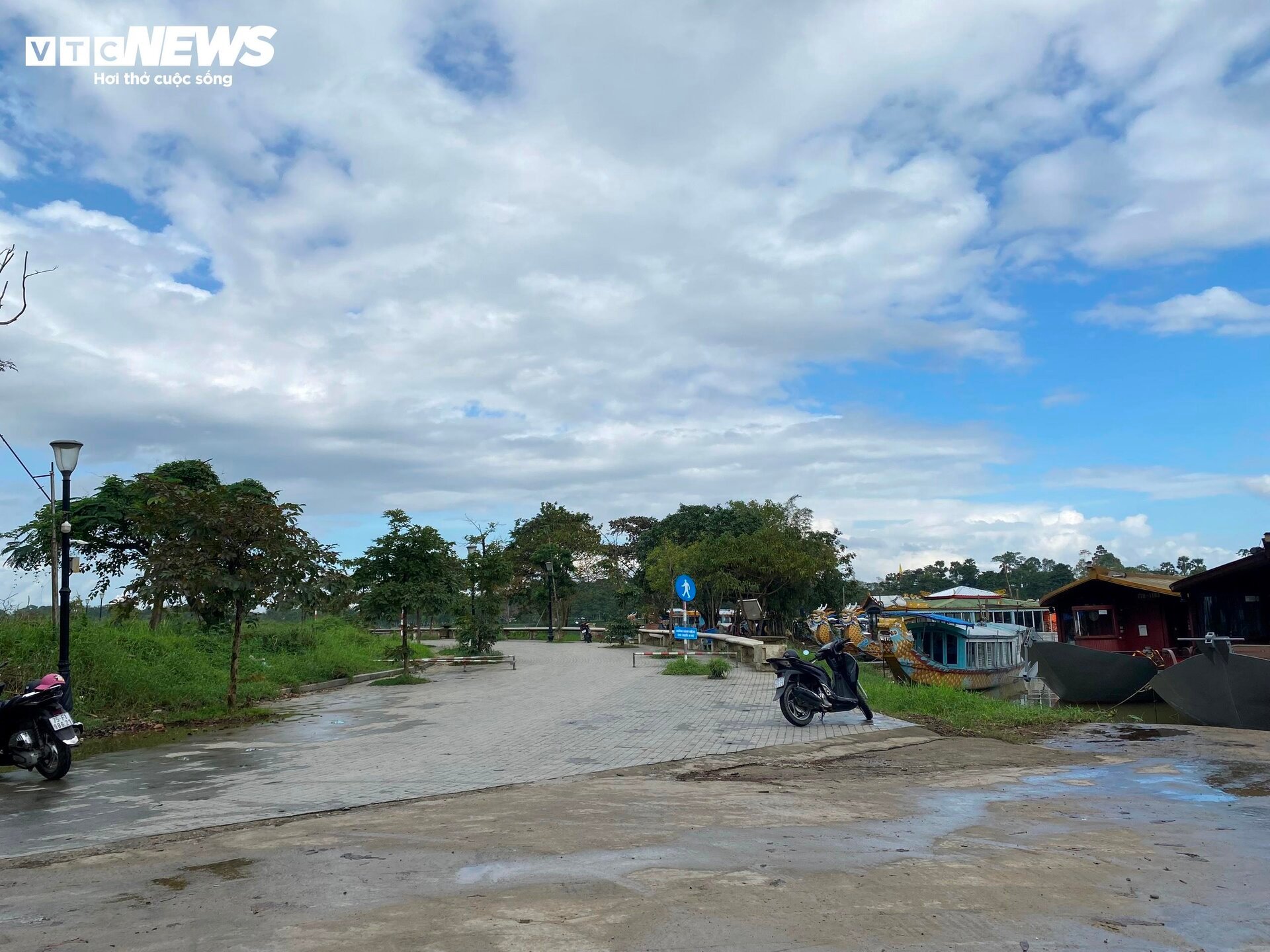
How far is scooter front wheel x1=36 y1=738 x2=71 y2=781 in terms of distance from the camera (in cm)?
1059

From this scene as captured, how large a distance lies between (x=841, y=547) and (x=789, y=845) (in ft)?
160

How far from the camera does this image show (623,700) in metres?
18.0

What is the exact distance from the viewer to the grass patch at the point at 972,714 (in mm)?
13398

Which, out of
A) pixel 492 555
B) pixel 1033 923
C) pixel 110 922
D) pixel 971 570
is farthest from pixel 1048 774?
pixel 971 570

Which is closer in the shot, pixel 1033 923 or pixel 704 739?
pixel 1033 923

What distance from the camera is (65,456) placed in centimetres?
1337

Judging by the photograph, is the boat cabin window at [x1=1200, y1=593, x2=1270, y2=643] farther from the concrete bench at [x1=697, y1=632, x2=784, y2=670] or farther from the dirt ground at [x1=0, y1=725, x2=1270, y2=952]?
the dirt ground at [x1=0, y1=725, x2=1270, y2=952]

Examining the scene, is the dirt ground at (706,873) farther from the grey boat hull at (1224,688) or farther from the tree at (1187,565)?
the tree at (1187,565)

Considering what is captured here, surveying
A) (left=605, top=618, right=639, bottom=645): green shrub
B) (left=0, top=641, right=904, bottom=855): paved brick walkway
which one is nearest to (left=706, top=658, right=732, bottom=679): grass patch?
(left=0, top=641, right=904, bottom=855): paved brick walkway

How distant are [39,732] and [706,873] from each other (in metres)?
8.74

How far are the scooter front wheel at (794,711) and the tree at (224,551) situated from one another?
9.07 m

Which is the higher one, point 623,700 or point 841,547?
point 841,547

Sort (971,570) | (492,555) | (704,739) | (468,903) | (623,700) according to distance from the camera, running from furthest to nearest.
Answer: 1. (971,570)
2. (492,555)
3. (623,700)
4. (704,739)
5. (468,903)

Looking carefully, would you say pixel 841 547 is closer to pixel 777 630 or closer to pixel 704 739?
pixel 777 630
